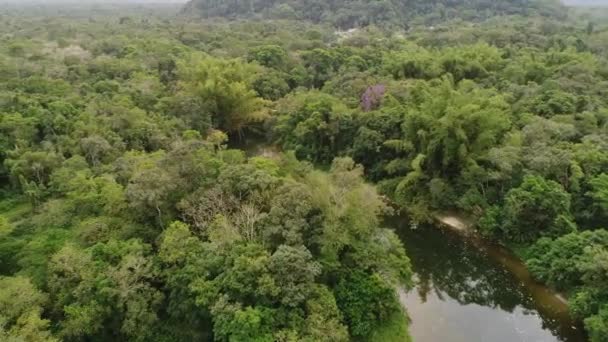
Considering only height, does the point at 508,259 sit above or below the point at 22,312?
below

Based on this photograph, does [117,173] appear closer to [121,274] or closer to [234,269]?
[121,274]

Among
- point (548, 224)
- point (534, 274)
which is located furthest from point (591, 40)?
point (534, 274)

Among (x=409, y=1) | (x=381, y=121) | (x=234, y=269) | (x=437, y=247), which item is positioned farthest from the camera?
(x=409, y=1)

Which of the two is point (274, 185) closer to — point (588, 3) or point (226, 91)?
point (226, 91)

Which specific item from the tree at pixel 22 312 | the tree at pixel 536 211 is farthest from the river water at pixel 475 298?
the tree at pixel 22 312

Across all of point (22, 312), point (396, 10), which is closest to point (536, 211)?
point (22, 312)

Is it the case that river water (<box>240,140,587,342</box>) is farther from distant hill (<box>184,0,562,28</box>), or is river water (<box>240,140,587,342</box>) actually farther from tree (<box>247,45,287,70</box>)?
distant hill (<box>184,0,562,28</box>)

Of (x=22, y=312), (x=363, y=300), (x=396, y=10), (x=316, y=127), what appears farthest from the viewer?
(x=396, y=10)

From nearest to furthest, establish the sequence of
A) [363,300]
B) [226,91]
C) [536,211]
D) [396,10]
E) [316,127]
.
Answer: [363,300], [536,211], [316,127], [226,91], [396,10]
